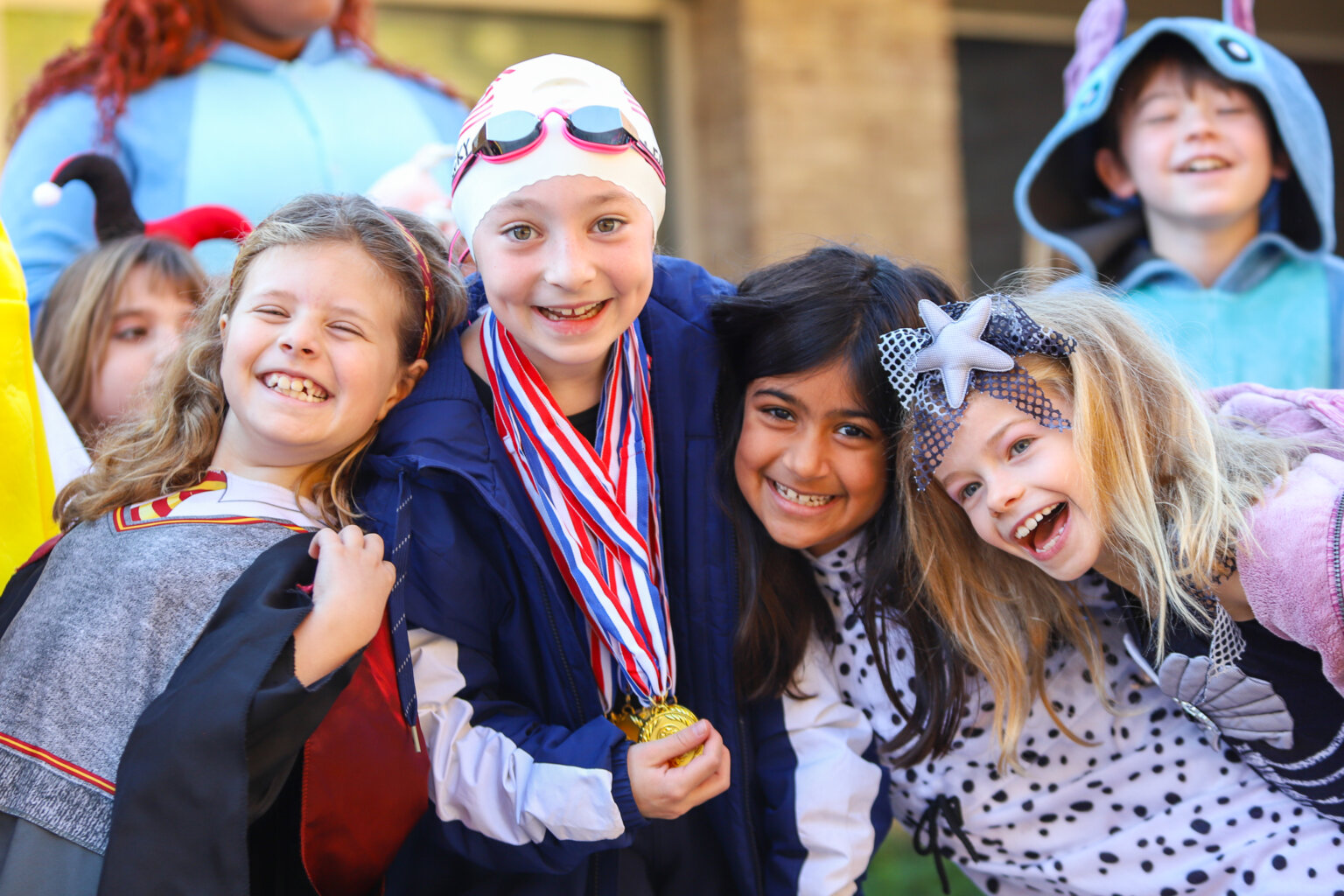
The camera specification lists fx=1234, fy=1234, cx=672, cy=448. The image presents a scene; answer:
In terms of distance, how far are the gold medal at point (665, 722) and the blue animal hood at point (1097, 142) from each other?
188 centimetres

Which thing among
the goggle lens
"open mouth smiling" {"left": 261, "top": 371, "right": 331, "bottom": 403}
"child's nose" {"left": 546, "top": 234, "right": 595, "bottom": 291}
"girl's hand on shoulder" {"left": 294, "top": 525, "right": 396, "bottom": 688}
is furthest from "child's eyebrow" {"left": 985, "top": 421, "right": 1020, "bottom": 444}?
"open mouth smiling" {"left": 261, "top": 371, "right": 331, "bottom": 403}

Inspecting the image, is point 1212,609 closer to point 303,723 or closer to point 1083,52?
point 303,723

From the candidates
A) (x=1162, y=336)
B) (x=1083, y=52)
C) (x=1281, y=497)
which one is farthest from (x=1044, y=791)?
(x=1083, y=52)

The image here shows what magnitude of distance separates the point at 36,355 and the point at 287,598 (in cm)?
125

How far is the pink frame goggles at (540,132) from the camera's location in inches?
80.4

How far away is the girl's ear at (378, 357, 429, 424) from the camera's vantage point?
7.27 feet

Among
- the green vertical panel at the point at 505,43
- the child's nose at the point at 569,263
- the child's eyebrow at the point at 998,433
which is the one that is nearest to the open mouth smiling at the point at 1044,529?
the child's eyebrow at the point at 998,433

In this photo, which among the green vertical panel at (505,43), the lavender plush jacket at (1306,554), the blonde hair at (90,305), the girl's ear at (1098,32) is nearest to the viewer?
the lavender plush jacket at (1306,554)

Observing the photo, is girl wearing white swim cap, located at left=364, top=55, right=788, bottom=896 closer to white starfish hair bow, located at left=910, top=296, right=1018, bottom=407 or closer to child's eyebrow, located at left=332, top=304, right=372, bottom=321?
child's eyebrow, located at left=332, top=304, right=372, bottom=321

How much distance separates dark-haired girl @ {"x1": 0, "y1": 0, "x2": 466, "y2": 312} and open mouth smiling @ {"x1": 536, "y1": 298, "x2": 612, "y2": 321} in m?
1.13

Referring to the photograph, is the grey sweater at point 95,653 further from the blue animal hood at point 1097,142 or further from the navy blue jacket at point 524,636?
the blue animal hood at point 1097,142

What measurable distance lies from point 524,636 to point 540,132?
887 millimetres

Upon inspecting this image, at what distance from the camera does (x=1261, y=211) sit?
11.0 feet

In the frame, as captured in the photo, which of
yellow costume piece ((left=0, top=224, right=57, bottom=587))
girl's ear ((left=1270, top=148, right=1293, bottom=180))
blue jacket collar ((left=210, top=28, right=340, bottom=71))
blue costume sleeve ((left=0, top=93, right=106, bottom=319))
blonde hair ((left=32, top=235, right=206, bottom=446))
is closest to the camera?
yellow costume piece ((left=0, top=224, right=57, bottom=587))
